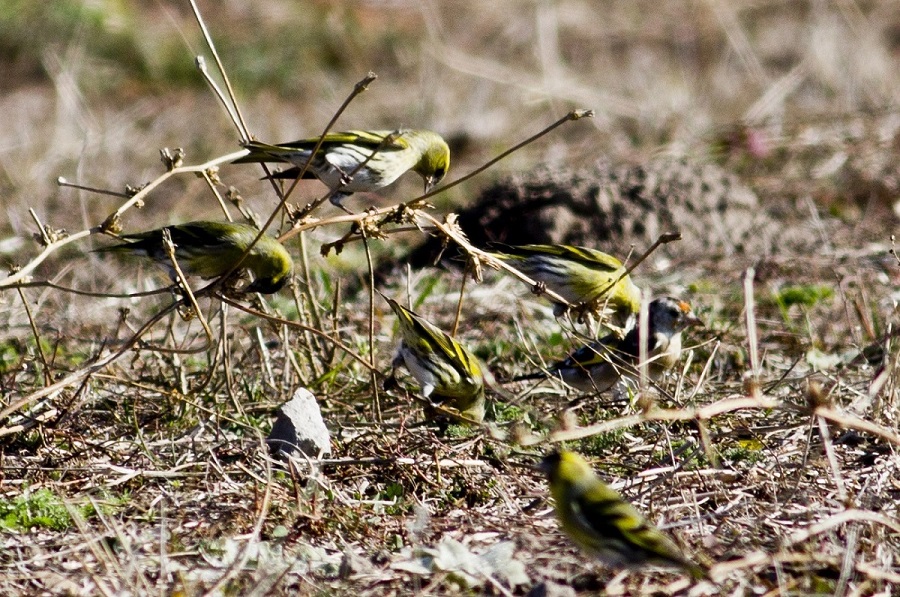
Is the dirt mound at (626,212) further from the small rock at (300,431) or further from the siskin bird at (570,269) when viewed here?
the small rock at (300,431)

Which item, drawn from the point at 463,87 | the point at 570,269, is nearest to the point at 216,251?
the point at 570,269

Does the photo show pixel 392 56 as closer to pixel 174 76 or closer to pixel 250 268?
pixel 174 76

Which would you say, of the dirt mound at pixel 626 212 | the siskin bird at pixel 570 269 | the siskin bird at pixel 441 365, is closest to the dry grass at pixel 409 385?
the siskin bird at pixel 441 365

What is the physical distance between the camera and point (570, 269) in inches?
220

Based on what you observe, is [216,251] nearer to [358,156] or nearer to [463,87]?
[358,156]

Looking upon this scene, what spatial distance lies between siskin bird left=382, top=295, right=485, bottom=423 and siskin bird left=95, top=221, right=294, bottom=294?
2.04 feet

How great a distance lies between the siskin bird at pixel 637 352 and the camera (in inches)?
236

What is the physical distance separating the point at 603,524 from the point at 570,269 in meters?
2.11

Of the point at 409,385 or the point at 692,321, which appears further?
the point at 692,321

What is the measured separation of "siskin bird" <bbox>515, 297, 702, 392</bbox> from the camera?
5.99m

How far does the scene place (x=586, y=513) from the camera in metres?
3.76

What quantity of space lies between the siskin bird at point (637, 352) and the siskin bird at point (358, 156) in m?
1.22

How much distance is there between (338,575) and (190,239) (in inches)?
76.3

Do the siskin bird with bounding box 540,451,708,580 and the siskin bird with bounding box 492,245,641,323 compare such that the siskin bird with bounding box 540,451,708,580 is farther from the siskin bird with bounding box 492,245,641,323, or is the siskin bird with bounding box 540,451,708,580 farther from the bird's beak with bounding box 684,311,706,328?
the bird's beak with bounding box 684,311,706,328
